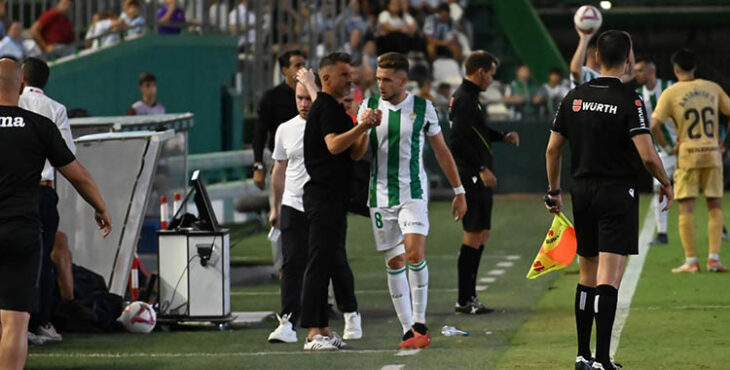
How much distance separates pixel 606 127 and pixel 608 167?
0.23 m

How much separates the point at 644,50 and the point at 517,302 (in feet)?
67.6

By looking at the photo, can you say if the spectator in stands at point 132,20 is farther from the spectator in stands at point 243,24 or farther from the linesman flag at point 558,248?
the linesman flag at point 558,248

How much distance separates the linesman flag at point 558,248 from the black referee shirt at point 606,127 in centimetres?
46

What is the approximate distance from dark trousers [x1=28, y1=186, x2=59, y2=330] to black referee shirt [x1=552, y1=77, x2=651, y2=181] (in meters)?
3.69

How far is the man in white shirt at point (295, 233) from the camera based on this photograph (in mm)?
10648

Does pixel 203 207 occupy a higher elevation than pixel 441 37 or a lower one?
lower

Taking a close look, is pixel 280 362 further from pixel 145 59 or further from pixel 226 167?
pixel 145 59

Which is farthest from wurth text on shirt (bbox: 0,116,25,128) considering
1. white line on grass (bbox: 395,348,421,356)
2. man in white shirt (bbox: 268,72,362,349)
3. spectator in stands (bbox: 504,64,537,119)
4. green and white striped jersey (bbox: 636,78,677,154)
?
spectator in stands (bbox: 504,64,537,119)

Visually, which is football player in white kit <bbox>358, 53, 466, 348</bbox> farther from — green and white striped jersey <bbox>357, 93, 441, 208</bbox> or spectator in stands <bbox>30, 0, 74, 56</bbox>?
spectator in stands <bbox>30, 0, 74, 56</bbox>

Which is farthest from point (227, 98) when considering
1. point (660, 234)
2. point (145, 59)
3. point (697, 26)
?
point (697, 26)

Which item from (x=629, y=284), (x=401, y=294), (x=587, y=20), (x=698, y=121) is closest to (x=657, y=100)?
(x=698, y=121)

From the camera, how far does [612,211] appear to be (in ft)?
28.6

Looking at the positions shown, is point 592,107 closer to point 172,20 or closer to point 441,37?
point 172,20

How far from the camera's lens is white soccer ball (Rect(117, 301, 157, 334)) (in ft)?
37.0
